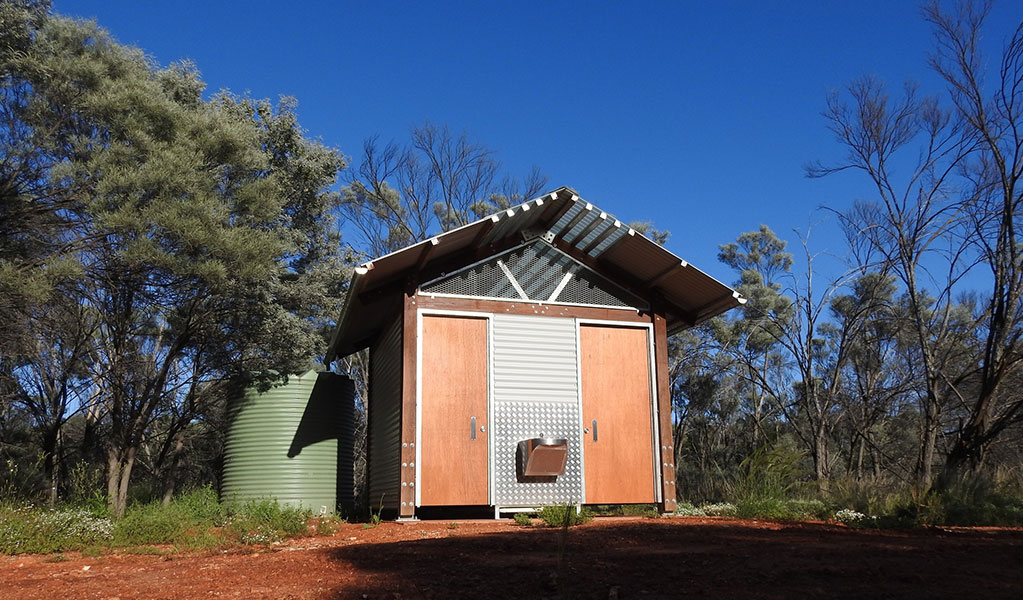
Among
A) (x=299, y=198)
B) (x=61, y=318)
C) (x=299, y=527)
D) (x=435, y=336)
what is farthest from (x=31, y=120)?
(x=299, y=527)

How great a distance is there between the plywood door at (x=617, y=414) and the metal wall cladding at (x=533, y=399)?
25cm

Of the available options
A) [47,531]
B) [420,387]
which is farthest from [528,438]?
[47,531]

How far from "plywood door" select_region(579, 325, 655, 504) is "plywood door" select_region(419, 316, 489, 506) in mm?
1727

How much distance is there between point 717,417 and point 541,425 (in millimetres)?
23865

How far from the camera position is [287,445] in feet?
42.9

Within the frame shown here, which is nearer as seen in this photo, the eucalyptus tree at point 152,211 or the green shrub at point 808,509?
the green shrub at point 808,509

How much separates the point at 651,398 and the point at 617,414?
0.70 metres

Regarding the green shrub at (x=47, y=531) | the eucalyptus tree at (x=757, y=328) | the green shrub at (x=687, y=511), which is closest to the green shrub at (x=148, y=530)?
the green shrub at (x=47, y=531)

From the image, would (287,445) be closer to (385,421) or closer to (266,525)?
(385,421)

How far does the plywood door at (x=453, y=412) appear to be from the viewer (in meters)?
10.7

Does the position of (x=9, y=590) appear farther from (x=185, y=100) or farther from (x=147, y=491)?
(x=185, y=100)

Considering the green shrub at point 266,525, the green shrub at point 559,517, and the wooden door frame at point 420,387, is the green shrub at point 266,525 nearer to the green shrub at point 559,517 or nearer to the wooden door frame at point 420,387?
the wooden door frame at point 420,387

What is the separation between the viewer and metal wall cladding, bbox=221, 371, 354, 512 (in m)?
12.9

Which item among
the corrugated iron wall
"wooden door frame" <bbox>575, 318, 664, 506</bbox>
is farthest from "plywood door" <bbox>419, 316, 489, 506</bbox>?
the corrugated iron wall
